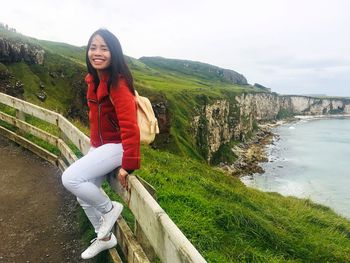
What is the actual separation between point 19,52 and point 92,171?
5381cm

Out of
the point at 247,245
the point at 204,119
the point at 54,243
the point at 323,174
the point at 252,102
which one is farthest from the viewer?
A: the point at 252,102

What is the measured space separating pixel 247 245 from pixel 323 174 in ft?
263

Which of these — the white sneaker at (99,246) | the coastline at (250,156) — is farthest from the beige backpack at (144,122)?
the coastline at (250,156)

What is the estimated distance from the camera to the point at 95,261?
18.4ft

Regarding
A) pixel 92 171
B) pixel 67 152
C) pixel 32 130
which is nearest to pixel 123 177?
pixel 92 171

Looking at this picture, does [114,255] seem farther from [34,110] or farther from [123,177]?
[34,110]

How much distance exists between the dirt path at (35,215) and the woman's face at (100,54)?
3026 millimetres

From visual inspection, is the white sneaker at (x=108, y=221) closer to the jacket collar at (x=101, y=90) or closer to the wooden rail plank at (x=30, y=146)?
the jacket collar at (x=101, y=90)

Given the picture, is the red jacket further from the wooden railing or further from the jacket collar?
the wooden railing

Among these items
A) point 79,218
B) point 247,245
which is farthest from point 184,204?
point 79,218

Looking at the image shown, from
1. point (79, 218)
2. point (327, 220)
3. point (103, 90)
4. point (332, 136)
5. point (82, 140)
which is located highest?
point (103, 90)

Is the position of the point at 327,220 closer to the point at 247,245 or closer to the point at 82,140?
the point at 247,245

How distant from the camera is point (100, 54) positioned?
4961mm

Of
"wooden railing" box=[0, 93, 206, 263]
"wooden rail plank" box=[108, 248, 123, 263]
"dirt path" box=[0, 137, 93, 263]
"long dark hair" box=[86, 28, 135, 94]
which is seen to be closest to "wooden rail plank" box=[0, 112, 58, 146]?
"dirt path" box=[0, 137, 93, 263]
